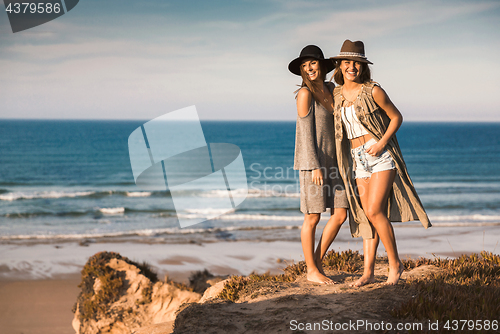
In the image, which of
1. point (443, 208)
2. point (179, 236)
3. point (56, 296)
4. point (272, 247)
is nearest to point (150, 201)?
point (179, 236)

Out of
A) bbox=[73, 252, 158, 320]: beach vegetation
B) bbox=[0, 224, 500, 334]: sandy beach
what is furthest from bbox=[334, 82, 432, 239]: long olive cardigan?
bbox=[0, 224, 500, 334]: sandy beach

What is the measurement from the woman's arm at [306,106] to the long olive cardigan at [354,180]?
0.92 feet

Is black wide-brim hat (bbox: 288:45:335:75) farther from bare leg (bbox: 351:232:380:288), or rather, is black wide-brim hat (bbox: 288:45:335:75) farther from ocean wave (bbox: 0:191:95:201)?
ocean wave (bbox: 0:191:95:201)

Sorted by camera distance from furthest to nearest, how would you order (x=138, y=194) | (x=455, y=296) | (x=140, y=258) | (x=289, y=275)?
(x=138, y=194)
(x=140, y=258)
(x=289, y=275)
(x=455, y=296)

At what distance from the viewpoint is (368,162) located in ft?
13.1

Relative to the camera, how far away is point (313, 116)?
425 cm

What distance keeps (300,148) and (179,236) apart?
452 inches

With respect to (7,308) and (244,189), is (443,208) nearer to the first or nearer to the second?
(244,189)

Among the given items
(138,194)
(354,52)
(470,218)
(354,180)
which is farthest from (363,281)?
(138,194)

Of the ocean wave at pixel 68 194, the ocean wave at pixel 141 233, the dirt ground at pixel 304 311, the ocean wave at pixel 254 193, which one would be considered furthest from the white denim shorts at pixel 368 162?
the ocean wave at pixel 68 194

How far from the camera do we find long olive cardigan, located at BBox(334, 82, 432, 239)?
3924 millimetres

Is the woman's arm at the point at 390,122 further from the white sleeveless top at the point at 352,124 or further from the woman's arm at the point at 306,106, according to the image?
the woman's arm at the point at 306,106

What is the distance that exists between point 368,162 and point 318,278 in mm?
1574

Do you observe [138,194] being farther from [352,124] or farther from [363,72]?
[363,72]
